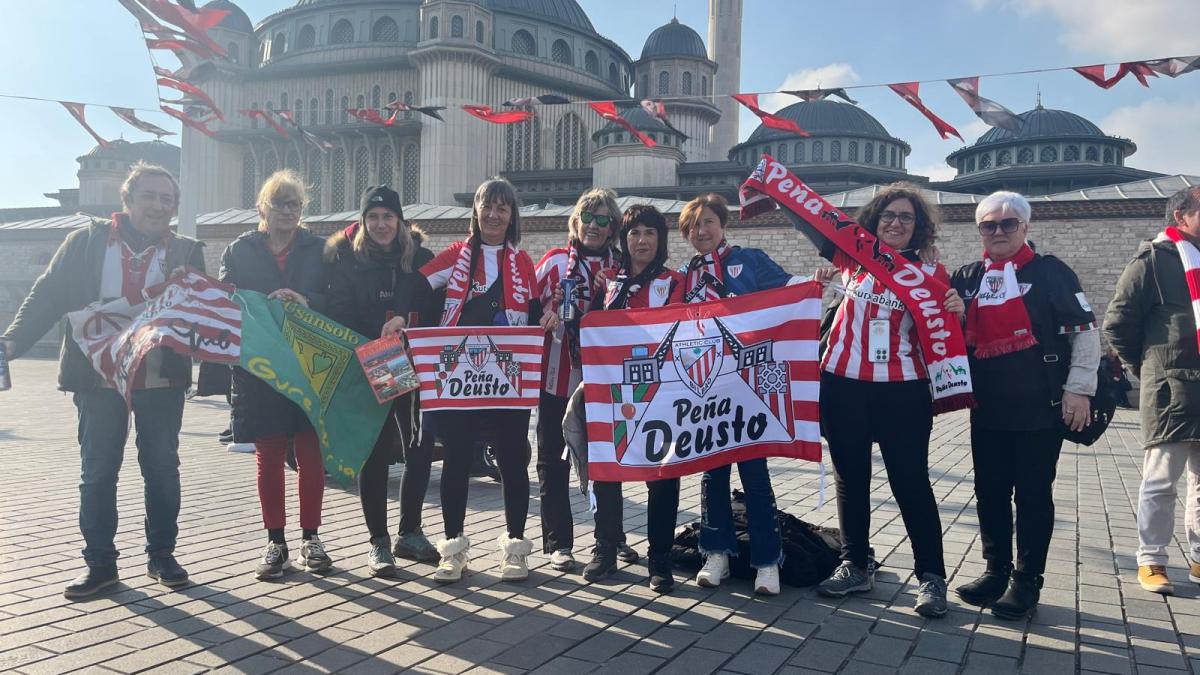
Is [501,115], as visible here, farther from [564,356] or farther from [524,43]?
[524,43]

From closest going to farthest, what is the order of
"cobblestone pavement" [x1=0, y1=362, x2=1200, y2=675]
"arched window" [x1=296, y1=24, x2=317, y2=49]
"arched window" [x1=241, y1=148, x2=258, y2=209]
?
"cobblestone pavement" [x1=0, y1=362, x2=1200, y2=675], "arched window" [x1=241, y1=148, x2=258, y2=209], "arched window" [x1=296, y1=24, x2=317, y2=49]

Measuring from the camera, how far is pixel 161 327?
14.7 feet

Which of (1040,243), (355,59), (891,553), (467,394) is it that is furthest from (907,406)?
(355,59)

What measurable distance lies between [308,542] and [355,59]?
165 feet

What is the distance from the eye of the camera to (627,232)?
15.5 feet

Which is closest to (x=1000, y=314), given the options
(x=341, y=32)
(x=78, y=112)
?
(x=78, y=112)

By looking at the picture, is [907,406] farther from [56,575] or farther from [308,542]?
[56,575]

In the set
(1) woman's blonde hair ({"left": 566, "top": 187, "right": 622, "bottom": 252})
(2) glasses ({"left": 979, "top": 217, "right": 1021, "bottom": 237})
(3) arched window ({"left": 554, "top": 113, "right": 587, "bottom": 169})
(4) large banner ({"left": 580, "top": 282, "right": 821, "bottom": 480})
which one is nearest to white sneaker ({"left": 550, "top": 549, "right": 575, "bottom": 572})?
(4) large banner ({"left": 580, "top": 282, "right": 821, "bottom": 480})

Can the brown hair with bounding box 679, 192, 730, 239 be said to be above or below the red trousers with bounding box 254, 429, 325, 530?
above

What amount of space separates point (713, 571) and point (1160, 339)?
277 centimetres

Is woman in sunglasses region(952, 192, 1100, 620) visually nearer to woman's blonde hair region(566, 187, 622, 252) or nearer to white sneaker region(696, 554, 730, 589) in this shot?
white sneaker region(696, 554, 730, 589)

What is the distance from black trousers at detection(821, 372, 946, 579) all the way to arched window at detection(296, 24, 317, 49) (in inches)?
2172

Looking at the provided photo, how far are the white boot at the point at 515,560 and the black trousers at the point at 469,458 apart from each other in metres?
0.06

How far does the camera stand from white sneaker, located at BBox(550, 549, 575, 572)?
4844 mm
